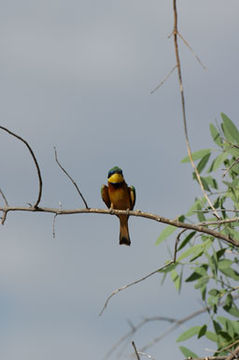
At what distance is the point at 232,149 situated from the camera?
18.0ft

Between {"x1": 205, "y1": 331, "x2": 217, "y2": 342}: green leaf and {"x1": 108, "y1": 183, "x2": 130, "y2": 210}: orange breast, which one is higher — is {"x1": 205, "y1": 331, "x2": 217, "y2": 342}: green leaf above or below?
below

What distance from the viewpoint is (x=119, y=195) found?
7070 millimetres

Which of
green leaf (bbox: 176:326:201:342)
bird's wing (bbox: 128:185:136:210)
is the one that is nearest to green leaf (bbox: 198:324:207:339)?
green leaf (bbox: 176:326:201:342)

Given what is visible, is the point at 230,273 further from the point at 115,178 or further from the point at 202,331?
the point at 115,178

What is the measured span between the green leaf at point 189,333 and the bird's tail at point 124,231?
176cm

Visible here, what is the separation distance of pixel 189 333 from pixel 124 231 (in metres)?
1.78

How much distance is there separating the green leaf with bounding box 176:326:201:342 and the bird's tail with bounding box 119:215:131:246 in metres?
1.76

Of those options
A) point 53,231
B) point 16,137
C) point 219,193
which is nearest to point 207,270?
point 219,193

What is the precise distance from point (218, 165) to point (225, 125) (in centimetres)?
34

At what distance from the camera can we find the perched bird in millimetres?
7008

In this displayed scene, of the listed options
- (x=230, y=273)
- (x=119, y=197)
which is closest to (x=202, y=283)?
(x=230, y=273)

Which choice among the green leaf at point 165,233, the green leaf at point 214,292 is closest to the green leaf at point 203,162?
the green leaf at point 165,233

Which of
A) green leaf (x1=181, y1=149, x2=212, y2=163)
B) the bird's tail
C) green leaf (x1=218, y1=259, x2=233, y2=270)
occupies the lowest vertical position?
green leaf (x1=218, y1=259, x2=233, y2=270)

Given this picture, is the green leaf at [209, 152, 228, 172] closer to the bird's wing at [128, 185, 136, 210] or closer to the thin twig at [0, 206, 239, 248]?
the thin twig at [0, 206, 239, 248]
